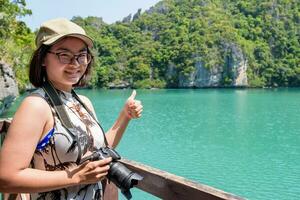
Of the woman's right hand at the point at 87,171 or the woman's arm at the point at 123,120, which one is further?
the woman's arm at the point at 123,120

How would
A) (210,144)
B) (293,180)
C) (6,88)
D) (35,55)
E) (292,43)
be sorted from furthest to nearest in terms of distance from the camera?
(292,43)
(6,88)
(210,144)
(293,180)
(35,55)

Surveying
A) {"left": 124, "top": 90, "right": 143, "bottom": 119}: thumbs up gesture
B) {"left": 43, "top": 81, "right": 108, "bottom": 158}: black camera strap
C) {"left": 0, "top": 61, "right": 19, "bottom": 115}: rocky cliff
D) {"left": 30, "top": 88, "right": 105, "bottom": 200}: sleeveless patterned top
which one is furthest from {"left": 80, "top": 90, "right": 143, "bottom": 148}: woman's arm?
{"left": 0, "top": 61, "right": 19, "bottom": 115}: rocky cliff

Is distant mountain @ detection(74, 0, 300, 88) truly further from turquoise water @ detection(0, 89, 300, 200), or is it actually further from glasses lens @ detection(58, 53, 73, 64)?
glasses lens @ detection(58, 53, 73, 64)

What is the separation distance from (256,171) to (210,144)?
18.9ft

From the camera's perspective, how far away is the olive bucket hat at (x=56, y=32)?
1.46 meters

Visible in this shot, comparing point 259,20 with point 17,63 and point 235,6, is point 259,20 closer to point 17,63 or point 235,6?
point 235,6

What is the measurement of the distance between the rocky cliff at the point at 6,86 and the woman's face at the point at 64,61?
22.5 meters

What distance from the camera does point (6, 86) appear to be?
2350 cm

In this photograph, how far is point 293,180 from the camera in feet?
43.2

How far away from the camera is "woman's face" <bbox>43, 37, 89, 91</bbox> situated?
150 cm

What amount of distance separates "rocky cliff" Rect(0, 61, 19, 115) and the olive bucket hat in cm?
2253

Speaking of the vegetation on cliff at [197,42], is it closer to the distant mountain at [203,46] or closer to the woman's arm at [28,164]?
the distant mountain at [203,46]

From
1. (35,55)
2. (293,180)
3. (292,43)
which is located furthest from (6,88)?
(292,43)

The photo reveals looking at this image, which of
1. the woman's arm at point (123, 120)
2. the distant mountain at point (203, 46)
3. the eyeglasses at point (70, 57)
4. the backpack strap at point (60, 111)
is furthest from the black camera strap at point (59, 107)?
the distant mountain at point (203, 46)
